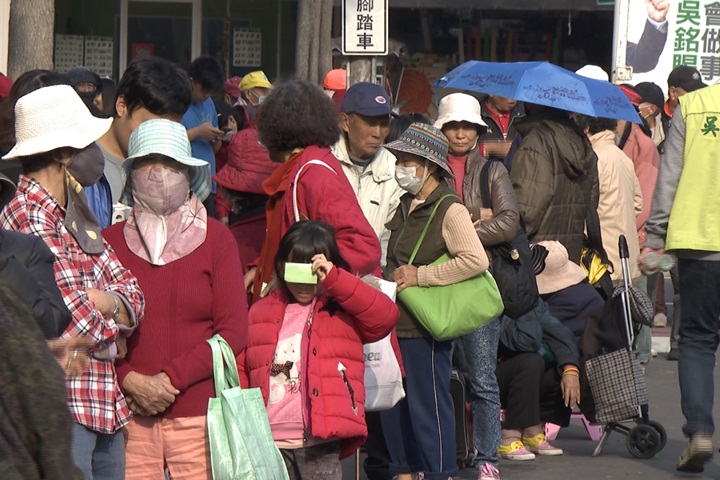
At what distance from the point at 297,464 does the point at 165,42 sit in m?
15.8

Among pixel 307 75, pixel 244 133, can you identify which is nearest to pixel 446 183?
pixel 244 133

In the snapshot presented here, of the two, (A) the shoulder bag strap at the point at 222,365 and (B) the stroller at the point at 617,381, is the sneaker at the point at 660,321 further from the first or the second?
(A) the shoulder bag strap at the point at 222,365

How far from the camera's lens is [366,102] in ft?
23.2

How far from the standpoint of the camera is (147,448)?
16.0 ft

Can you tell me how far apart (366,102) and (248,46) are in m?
13.9

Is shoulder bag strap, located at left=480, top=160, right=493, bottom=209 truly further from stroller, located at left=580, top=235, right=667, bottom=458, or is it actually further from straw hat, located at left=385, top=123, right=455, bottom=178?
stroller, located at left=580, top=235, right=667, bottom=458

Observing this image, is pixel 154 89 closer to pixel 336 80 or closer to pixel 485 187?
pixel 485 187

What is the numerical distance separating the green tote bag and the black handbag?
2.76 feet

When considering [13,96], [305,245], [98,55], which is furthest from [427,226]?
[98,55]

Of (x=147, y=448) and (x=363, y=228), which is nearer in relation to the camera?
(x=147, y=448)

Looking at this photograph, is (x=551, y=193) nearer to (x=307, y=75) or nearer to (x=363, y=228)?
(x=363, y=228)

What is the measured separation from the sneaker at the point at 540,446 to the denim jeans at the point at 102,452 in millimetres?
Result: 4144

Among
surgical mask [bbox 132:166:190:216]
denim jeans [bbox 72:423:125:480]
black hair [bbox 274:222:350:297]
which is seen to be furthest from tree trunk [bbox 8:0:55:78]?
denim jeans [bbox 72:423:125:480]

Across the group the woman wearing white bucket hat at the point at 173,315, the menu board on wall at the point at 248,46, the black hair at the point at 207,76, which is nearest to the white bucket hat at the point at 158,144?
the woman wearing white bucket hat at the point at 173,315
